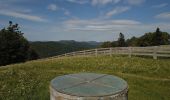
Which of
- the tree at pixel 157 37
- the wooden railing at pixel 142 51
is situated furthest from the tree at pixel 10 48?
the tree at pixel 157 37

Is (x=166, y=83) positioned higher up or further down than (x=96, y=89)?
further down

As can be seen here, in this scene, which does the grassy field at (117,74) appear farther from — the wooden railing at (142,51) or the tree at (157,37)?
the tree at (157,37)

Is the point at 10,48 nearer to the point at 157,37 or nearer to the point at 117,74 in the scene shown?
the point at 117,74

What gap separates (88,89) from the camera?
6.29 m

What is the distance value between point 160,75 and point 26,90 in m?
10.3

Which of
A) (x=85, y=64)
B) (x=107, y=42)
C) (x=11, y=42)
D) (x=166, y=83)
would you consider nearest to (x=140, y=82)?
(x=166, y=83)

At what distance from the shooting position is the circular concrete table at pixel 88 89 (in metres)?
5.84

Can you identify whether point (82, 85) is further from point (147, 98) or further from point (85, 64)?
point (85, 64)

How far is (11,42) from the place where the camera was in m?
61.7

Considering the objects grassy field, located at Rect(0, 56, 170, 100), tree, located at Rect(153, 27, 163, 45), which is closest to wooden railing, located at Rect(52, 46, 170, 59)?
grassy field, located at Rect(0, 56, 170, 100)

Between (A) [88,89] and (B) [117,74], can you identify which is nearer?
(A) [88,89]

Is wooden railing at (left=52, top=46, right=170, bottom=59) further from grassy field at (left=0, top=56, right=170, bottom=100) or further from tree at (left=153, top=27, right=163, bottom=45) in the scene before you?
tree at (left=153, top=27, right=163, bottom=45)

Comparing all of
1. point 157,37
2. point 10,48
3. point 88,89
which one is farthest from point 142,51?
point 157,37

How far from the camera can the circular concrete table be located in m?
5.84
